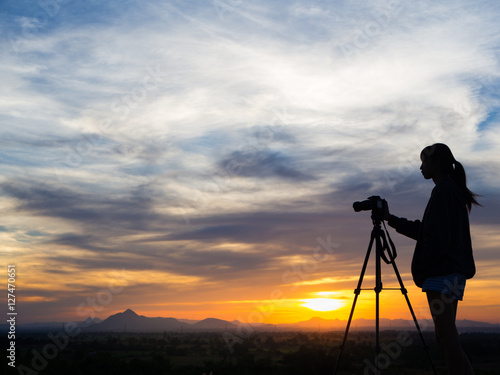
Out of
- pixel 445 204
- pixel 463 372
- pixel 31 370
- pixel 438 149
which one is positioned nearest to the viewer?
pixel 463 372

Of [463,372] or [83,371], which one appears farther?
[83,371]

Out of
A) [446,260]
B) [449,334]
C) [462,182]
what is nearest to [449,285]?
[446,260]

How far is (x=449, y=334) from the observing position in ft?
12.3

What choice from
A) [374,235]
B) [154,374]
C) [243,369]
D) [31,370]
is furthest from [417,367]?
[374,235]

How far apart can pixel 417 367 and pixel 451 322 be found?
41.2 m

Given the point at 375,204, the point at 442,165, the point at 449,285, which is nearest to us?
the point at 449,285

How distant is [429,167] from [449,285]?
1.18 m

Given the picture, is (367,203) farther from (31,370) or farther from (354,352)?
(354,352)

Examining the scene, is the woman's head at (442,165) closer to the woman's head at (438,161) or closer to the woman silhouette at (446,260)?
the woman's head at (438,161)

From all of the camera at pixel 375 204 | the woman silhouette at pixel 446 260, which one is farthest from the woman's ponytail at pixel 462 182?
the camera at pixel 375 204

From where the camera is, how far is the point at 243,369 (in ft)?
110

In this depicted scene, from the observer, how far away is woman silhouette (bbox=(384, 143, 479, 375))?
378 centimetres

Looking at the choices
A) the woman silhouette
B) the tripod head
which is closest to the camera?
the tripod head

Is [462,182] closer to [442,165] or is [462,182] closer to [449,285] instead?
[442,165]
